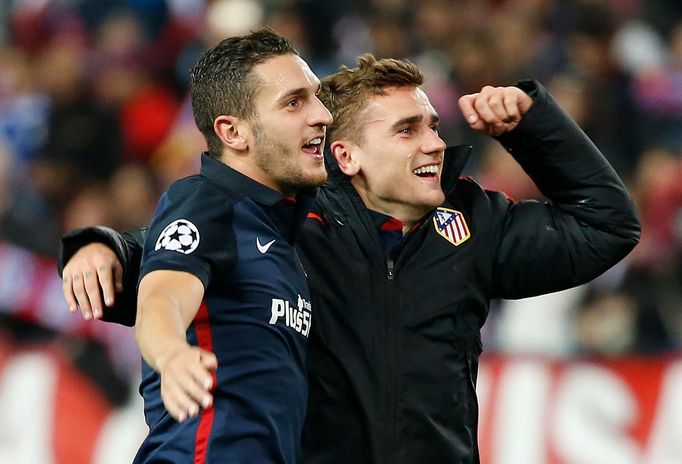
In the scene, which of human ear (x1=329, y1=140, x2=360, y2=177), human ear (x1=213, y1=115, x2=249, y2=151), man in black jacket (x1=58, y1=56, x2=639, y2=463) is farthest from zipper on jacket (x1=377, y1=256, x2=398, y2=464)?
human ear (x1=213, y1=115, x2=249, y2=151)

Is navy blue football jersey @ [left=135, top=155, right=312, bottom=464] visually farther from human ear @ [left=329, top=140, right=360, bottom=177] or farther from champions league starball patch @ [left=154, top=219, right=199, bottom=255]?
human ear @ [left=329, top=140, right=360, bottom=177]

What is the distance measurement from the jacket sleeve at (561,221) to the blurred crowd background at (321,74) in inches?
96.8

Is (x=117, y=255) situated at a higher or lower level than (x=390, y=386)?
higher

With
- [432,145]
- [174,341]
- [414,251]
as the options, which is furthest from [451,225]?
[174,341]

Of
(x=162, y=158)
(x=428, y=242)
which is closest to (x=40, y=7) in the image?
(x=162, y=158)

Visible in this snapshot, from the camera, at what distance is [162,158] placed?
808 centimetres

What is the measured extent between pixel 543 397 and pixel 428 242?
104 inches

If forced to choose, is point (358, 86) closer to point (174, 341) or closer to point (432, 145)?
point (432, 145)

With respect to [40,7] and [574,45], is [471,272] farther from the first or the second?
[40,7]

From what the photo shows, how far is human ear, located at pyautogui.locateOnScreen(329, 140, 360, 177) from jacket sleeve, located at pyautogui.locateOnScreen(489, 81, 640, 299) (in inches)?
17.8

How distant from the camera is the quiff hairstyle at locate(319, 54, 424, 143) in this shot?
3.93 m

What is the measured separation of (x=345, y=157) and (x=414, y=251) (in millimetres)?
455

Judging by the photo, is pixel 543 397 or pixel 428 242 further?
pixel 543 397

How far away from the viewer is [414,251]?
3.66m
